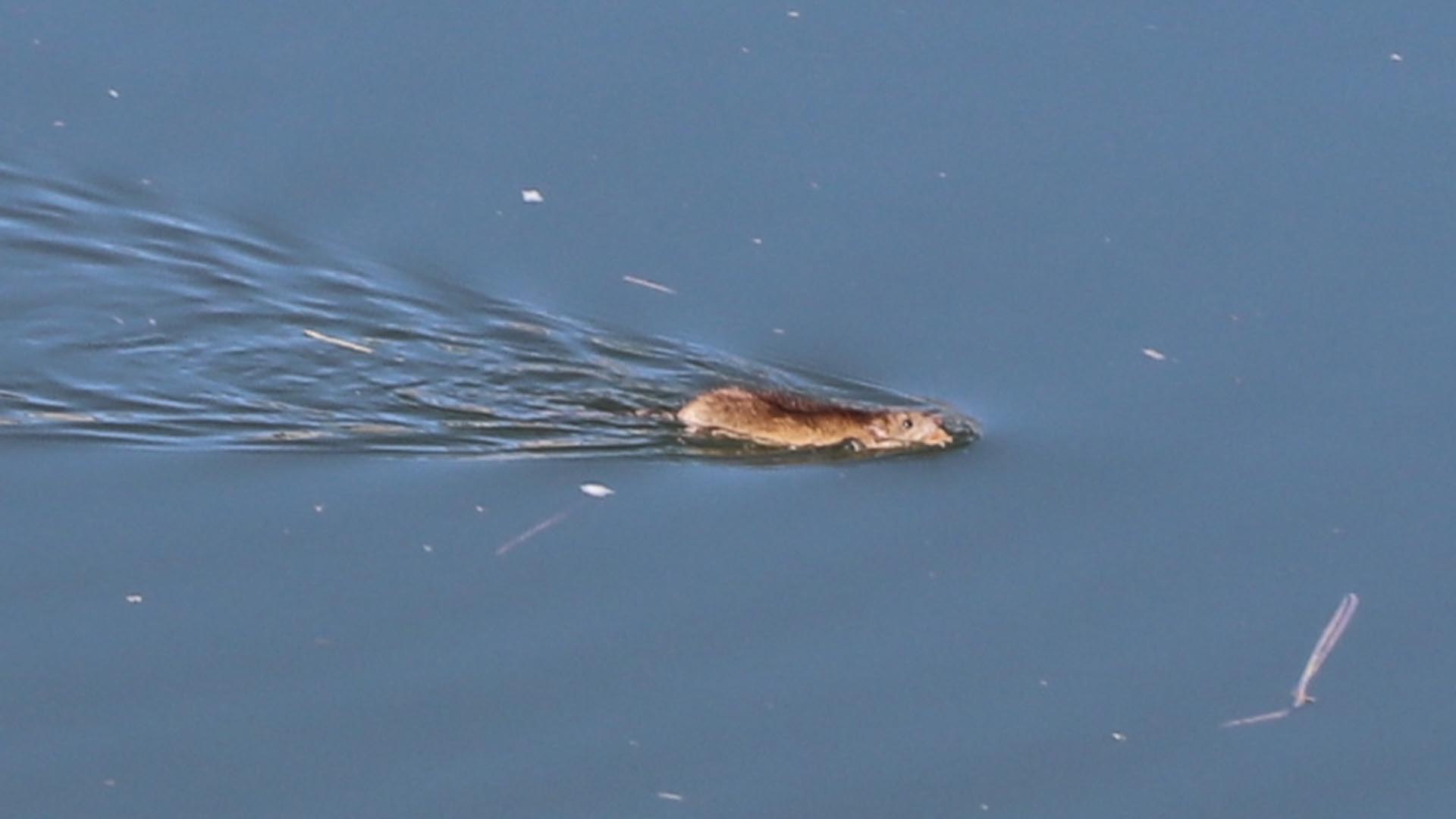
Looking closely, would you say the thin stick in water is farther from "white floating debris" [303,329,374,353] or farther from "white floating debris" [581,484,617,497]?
"white floating debris" [303,329,374,353]

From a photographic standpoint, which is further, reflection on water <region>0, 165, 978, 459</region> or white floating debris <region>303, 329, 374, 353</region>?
white floating debris <region>303, 329, 374, 353</region>

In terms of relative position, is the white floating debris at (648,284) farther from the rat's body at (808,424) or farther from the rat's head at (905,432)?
the rat's head at (905,432)

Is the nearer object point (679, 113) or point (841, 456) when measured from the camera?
point (841, 456)

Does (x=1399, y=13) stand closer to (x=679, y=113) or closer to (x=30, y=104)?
(x=679, y=113)

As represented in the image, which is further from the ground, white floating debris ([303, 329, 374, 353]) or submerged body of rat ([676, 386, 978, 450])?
submerged body of rat ([676, 386, 978, 450])

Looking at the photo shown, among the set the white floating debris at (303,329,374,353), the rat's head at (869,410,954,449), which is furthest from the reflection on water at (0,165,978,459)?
the rat's head at (869,410,954,449)

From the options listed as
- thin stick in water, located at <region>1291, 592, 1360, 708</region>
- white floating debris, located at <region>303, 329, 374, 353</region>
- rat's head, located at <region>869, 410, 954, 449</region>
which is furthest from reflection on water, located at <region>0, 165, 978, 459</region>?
thin stick in water, located at <region>1291, 592, 1360, 708</region>

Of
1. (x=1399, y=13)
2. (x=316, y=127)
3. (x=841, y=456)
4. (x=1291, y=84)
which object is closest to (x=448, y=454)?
(x=841, y=456)

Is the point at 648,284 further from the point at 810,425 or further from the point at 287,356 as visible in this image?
the point at 287,356
